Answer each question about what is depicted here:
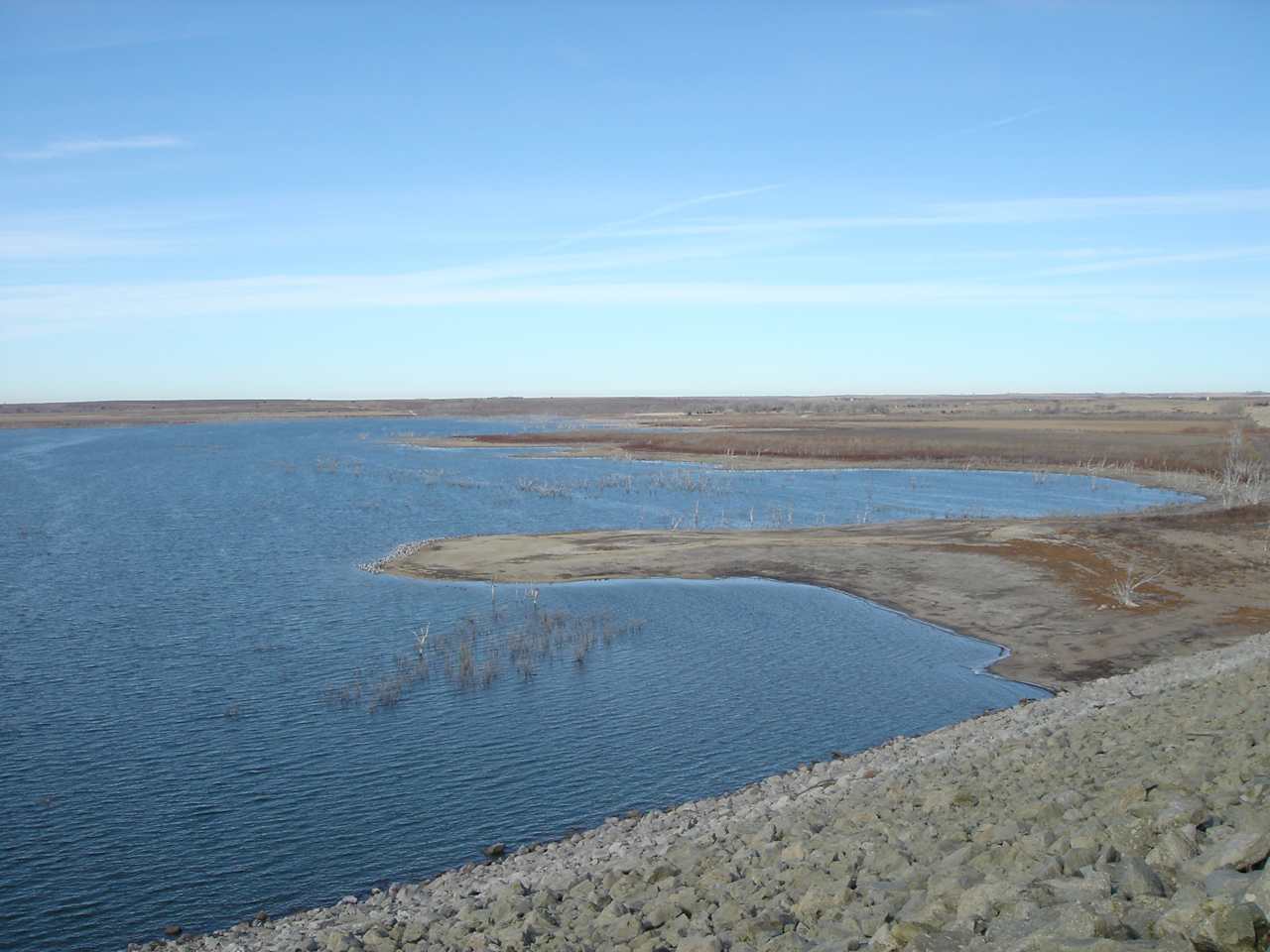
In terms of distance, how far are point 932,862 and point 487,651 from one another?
1838 cm

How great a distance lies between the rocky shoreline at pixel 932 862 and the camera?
7.93 m

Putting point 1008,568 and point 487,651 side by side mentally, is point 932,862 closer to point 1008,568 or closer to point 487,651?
point 487,651

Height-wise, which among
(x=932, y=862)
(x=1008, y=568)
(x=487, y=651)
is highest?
(x=932, y=862)

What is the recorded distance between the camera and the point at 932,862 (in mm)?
10906

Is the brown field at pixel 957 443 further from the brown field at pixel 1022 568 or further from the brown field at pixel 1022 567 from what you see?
the brown field at pixel 1022 568

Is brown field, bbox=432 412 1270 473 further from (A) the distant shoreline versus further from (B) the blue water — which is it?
(B) the blue water

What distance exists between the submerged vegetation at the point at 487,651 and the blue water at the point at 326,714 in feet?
1.35

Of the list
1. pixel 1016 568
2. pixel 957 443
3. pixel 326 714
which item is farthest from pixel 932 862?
pixel 957 443

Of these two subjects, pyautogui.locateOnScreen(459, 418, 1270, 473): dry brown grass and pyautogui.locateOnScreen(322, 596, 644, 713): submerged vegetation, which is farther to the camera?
pyautogui.locateOnScreen(459, 418, 1270, 473): dry brown grass

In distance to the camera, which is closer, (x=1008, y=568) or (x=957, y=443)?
(x=1008, y=568)

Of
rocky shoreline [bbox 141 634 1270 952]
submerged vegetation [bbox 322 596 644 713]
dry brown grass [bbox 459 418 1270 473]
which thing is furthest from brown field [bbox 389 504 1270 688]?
dry brown grass [bbox 459 418 1270 473]

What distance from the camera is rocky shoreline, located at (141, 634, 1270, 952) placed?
7.93 meters

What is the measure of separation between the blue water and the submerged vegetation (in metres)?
0.41

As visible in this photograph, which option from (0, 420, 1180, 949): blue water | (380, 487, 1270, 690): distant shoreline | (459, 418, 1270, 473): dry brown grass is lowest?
(0, 420, 1180, 949): blue water
